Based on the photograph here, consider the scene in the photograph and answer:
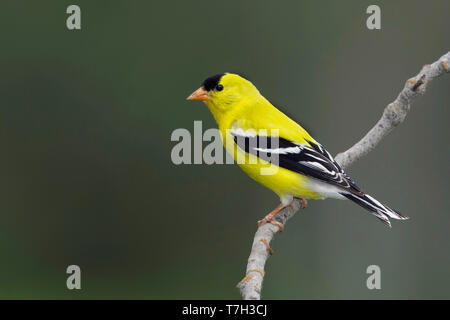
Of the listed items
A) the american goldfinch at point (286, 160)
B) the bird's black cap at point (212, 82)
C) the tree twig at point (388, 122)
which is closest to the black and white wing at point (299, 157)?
the american goldfinch at point (286, 160)

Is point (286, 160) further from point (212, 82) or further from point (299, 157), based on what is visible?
point (212, 82)

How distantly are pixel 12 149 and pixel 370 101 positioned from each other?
3.85m

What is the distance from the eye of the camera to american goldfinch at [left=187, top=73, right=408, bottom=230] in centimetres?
343

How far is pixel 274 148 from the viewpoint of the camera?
140 inches

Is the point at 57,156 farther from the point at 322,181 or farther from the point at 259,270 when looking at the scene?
the point at 259,270

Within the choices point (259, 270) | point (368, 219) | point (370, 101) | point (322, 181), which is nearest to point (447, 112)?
point (370, 101)

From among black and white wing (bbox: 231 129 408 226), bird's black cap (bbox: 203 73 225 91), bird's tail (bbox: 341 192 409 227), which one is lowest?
bird's tail (bbox: 341 192 409 227)

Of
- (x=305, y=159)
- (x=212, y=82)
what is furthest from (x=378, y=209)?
(x=212, y=82)

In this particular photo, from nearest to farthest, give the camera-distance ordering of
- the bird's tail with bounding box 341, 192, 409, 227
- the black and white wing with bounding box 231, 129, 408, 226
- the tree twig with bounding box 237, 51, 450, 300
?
the tree twig with bounding box 237, 51, 450, 300 < the bird's tail with bounding box 341, 192, 409, 227 < the black and white wing with bounding box 231, 129, 408, 226

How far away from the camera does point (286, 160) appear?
11.6 feet

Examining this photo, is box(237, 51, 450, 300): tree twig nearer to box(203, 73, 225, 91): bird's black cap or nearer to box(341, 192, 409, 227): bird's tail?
box(341, 192, 409, 227): bird's tail

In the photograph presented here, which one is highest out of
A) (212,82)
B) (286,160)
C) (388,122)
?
(212,82)

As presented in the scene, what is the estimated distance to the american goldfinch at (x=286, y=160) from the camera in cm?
343

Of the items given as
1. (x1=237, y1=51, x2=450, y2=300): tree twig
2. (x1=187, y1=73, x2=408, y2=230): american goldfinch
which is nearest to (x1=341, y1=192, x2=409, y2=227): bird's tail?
(x1=187, y1=73, x2=408, y2=230): american goldfinch
